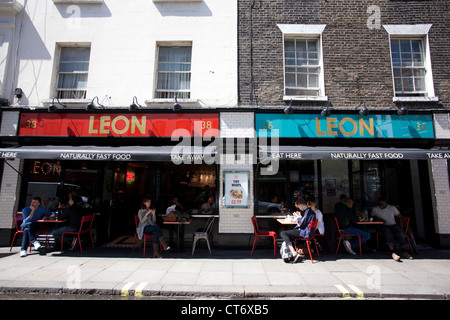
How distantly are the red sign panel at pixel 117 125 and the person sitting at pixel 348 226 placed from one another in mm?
4165

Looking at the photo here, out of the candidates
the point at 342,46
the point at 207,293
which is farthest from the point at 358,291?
the point at 342,46

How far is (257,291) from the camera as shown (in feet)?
14.2

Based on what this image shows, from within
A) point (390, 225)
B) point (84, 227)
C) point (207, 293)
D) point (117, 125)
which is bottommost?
point (207, 293)

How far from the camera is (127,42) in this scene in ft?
26.0

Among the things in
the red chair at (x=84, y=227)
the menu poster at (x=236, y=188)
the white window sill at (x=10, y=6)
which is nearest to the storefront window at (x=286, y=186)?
the menu poster at (x=236, y=188)

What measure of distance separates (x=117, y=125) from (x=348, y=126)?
7044mm

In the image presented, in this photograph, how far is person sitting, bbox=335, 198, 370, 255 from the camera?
21.9 ft

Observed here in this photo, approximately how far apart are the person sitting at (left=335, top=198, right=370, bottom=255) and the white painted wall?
4.47m

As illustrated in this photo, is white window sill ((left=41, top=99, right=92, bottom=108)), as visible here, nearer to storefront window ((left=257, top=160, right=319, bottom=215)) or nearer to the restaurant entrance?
the restaurant entrance

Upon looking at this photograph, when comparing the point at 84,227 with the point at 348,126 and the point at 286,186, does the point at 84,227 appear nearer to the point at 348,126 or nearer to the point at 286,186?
the point at 286,186

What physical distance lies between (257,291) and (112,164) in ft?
20.5

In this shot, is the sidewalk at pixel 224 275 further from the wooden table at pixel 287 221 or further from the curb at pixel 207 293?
the wooden table at pixel 287 221

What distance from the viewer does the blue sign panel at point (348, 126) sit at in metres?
7.34

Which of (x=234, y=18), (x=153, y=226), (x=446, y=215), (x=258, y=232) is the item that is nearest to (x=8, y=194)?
(x=153, y=226)
